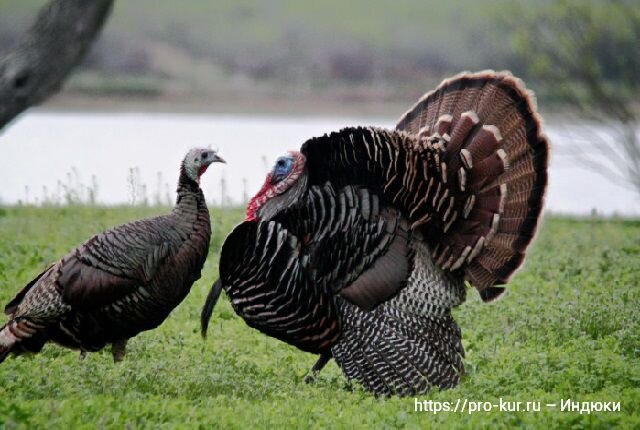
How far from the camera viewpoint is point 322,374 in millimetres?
6551

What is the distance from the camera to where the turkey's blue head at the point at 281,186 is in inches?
242

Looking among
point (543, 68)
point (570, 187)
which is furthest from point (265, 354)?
point (570, 187)

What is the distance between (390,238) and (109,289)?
1.61 metres

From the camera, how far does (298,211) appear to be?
19.9 ft

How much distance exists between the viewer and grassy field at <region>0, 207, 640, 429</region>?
5.29m

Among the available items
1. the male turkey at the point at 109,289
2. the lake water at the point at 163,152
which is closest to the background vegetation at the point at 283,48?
the lake water at the point at 163,152

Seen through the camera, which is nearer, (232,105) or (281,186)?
(281,186)

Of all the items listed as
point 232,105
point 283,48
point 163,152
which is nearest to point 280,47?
point 283,48

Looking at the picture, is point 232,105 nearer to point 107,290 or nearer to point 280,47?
point 280,47

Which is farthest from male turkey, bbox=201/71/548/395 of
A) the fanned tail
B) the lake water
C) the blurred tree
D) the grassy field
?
the blurred tree

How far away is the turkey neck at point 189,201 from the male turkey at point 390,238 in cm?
37

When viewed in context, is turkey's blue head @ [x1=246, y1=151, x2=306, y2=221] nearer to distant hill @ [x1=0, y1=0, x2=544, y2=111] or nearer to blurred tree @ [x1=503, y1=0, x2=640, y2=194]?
blurred tree @ [x1=503, y1=0, x2=640, y2=194]

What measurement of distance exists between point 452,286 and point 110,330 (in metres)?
2.00

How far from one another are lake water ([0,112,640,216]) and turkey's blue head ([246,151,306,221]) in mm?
4541
